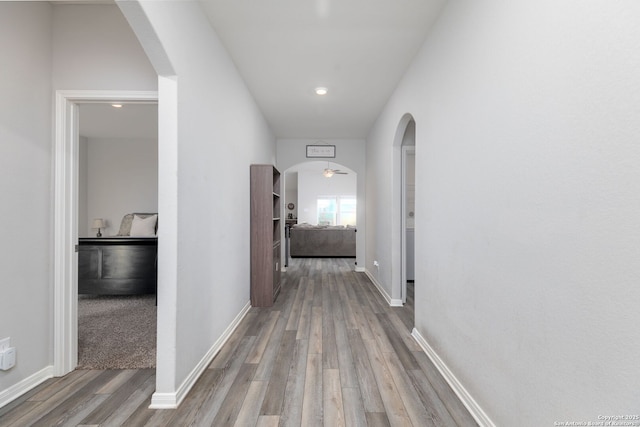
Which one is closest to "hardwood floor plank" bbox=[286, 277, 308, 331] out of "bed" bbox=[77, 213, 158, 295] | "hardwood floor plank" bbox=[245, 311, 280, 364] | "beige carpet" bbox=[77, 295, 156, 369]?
"hardwood floor plank" bbox=[245, 311, 280, 364]

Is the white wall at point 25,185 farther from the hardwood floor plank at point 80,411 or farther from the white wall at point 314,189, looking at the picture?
the white wall at point 314,189

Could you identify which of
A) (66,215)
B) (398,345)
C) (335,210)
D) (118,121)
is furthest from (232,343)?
(335,210)

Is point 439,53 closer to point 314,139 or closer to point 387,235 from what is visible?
point 387,235

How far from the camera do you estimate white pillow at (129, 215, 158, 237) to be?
534cm

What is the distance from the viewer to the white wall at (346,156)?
5812mm

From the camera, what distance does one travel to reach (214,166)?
232 cm

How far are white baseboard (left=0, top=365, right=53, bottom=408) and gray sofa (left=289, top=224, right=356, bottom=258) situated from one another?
5751 mm

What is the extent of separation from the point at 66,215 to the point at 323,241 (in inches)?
233

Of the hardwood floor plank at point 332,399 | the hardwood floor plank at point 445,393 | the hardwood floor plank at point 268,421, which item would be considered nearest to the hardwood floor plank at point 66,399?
the hardwood floor plank at point 268,421

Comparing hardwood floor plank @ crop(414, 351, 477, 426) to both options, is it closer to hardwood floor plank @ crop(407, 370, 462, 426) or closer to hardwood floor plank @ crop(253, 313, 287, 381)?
hardwood floor plank @ crop(407, 370, 462, 426)

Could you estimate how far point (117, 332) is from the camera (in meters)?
2.78

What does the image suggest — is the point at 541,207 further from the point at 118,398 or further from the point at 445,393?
the point at 118,398

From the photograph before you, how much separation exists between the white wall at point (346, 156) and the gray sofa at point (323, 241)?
1.66 metres

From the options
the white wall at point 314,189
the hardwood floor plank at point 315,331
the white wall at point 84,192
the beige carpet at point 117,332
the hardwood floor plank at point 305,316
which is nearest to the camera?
the beige carpet at point 117,332
